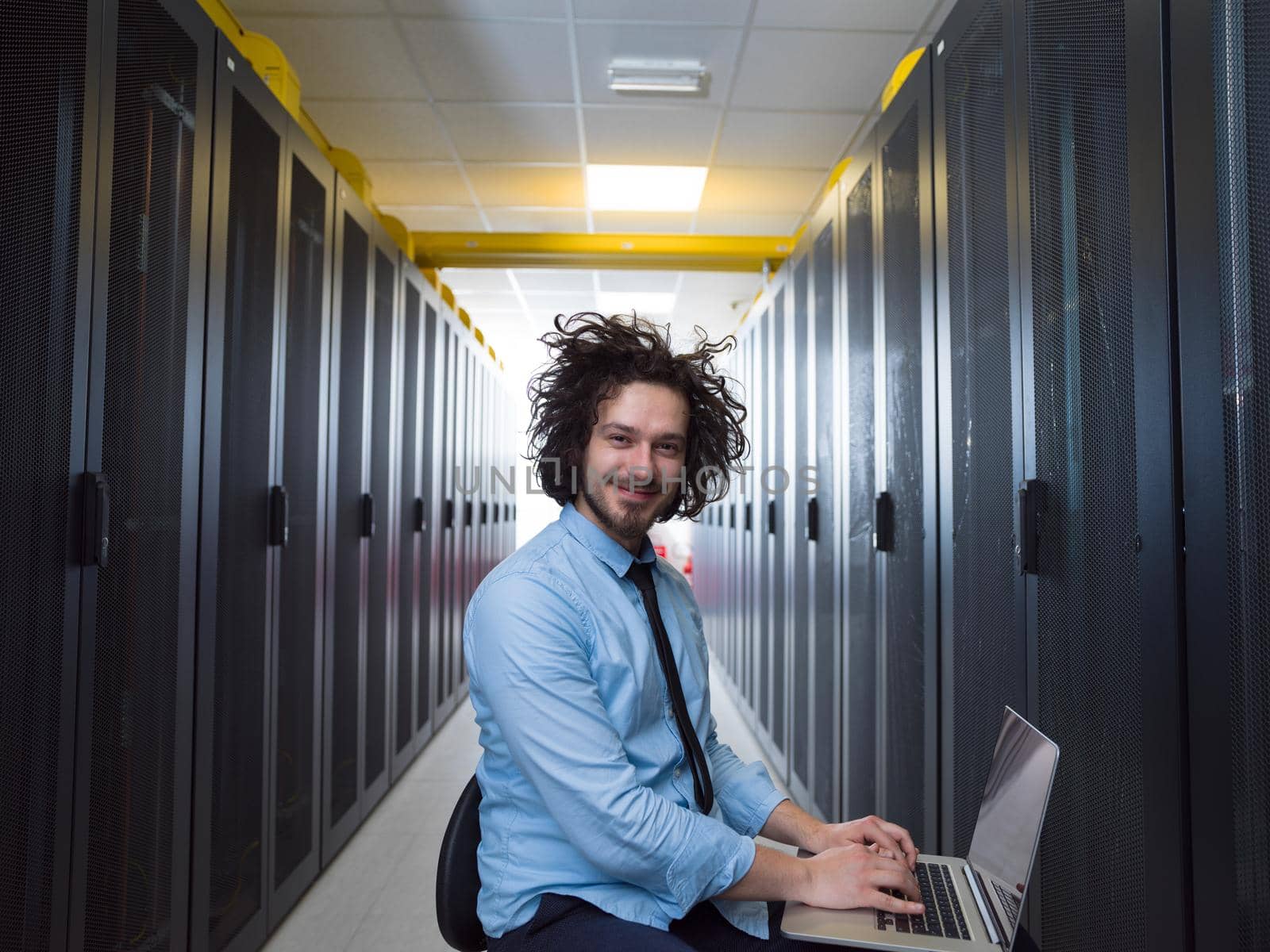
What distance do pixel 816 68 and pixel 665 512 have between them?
254cm

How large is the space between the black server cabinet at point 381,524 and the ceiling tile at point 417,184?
2.83 ft

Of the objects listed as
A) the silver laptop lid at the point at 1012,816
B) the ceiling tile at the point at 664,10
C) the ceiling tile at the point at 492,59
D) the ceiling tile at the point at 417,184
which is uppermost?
the ceiling tile at the point at 664,10

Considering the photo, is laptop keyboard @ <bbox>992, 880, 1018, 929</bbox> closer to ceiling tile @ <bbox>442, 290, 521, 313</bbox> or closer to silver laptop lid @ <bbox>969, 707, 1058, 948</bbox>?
silver laptop lid @ <bbox>969, 707, 1058, 948</bbox>

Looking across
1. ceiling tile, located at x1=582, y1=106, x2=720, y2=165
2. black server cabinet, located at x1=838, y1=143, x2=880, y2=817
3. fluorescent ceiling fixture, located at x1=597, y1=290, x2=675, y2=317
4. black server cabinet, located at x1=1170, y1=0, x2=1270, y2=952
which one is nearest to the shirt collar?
black server cabinet, located at x1=1170, y1=0, x2=1270, y2=952

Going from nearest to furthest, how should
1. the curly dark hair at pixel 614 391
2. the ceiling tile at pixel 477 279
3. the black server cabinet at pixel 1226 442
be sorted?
the black server cabinet at pixel 1226 442
the curly dark hair at pixel 614 391
the ceiling tile at pixel 477 279

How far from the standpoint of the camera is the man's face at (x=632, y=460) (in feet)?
4.40

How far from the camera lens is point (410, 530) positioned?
3.98 meters

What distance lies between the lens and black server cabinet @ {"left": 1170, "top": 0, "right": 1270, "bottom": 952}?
3.04 ft

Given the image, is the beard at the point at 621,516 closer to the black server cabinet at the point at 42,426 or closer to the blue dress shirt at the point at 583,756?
the blue dress shirt at the point at 583,756

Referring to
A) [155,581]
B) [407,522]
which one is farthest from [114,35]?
[407,522]

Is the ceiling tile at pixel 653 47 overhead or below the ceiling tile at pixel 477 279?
overhead

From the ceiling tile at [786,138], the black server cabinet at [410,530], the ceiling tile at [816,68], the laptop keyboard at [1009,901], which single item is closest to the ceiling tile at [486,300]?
→ the black server cabinet at [410,530]

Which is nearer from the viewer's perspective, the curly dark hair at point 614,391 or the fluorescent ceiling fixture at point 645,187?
the curly dark hair at point 614,391

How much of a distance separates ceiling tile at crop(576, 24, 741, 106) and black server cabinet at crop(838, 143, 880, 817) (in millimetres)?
873
